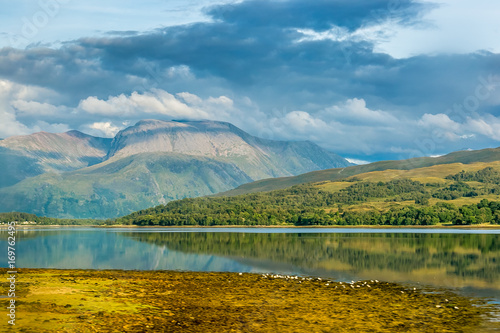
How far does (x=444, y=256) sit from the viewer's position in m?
98.7

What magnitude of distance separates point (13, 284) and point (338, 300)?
3478 centimetres

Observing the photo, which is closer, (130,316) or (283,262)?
(130,316)

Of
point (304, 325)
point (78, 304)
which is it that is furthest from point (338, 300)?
point (78, 304)

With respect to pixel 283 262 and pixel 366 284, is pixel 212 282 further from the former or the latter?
pixel 283 262

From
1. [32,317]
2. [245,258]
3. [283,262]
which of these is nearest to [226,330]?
[32,317]

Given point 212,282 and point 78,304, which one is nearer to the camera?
point 78,304

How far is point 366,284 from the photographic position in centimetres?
5959

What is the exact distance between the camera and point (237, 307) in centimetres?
4522

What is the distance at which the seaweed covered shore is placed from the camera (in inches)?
1491

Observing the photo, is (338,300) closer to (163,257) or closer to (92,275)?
(92,275)

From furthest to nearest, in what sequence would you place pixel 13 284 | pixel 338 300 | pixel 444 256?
pixel 444 256
pixel 13 284
pixel 338 300

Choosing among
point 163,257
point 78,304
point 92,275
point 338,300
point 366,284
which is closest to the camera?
point 78,304

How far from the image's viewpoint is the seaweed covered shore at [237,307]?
37.9 m

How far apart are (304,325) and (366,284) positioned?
23.1 metres
